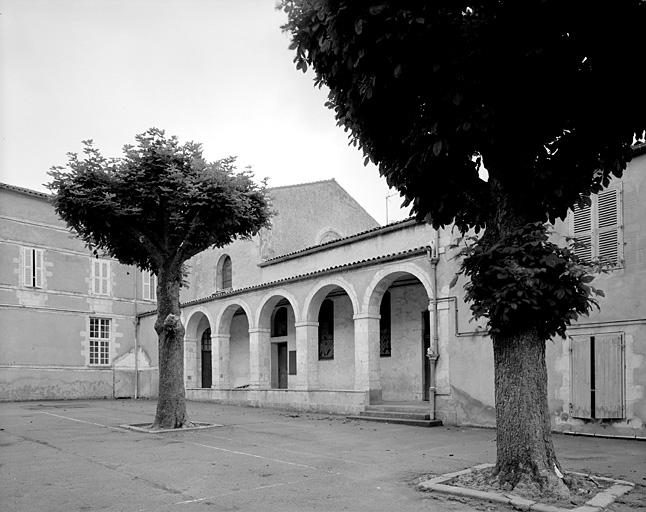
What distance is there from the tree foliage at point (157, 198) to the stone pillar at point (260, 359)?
296 inches

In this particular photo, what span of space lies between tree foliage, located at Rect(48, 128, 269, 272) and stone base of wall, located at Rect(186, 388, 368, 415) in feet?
19.1

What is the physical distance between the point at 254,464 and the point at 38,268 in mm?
20953

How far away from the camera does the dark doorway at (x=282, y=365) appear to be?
24.1 meters

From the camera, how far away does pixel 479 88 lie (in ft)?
21.7

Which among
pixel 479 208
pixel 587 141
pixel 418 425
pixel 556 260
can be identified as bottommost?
pixel 418 425

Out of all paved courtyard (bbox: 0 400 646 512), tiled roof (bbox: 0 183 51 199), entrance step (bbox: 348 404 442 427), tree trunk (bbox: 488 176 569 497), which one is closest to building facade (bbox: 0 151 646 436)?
entrance step (bbox: 348 404 442 427)

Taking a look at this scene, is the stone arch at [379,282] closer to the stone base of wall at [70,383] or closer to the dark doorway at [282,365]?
the dark doorway at [282,365]

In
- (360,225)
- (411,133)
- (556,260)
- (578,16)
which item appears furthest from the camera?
(360,225)

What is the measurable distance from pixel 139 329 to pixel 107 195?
1831 cm

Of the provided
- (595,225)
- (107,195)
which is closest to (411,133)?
(595,225)

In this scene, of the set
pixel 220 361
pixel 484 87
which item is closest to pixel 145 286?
pixel 220 361

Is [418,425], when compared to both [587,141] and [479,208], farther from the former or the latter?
Result: [587,141]

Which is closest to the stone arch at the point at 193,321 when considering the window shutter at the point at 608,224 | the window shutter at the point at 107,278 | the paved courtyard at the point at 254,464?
the window shutter at the point at 107,278

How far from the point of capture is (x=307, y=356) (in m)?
19.1
